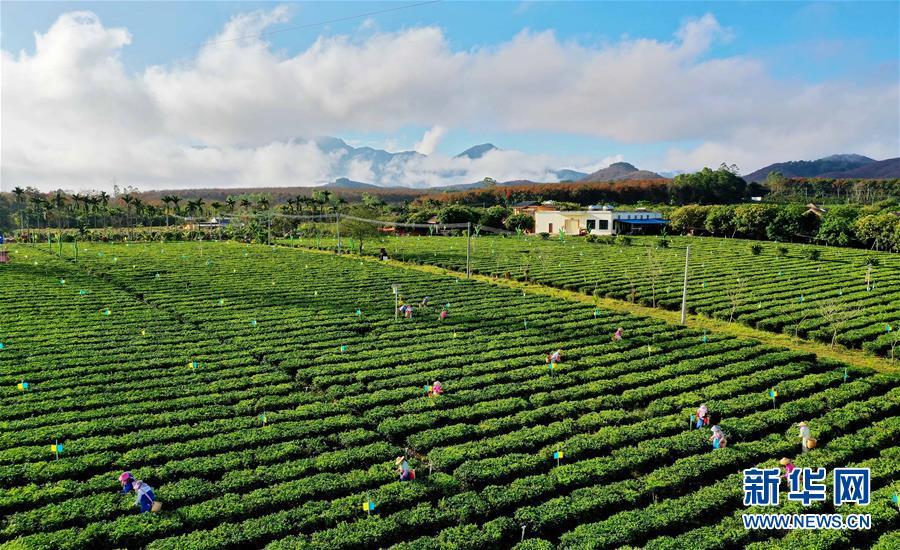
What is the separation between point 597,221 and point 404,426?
90000 mm

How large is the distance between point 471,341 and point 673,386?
9.87m

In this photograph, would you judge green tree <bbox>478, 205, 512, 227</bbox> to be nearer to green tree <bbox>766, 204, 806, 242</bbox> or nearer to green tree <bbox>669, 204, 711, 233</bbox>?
green tree <bbox>669, 204, 711, 233</bbox>

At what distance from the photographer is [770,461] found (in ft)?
53.6

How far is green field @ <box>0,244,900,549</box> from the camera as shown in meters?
13.5

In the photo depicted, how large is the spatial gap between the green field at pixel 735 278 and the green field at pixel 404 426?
2.53m

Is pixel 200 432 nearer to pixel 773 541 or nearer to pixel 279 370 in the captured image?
pixel 279 370

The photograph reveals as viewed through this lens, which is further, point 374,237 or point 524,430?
point 374,237

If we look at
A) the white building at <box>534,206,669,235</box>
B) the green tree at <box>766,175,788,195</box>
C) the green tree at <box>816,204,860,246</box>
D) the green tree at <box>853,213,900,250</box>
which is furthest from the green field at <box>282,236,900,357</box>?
the green tree at <box>766,175,788,195</box>

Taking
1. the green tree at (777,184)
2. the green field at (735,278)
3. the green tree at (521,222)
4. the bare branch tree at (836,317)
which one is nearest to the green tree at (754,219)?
the green field at (735,278)

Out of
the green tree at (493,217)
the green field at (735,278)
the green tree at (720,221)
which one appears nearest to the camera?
the green field at (735,278)

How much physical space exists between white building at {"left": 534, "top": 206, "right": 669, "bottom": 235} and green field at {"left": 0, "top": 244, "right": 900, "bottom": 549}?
220 ft

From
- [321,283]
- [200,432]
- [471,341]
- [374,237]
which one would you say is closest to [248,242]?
[374,237]

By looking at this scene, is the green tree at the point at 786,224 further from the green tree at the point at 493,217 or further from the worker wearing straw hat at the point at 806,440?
the worker wearing straw hat at the point at 806,440

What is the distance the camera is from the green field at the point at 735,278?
108 feet
